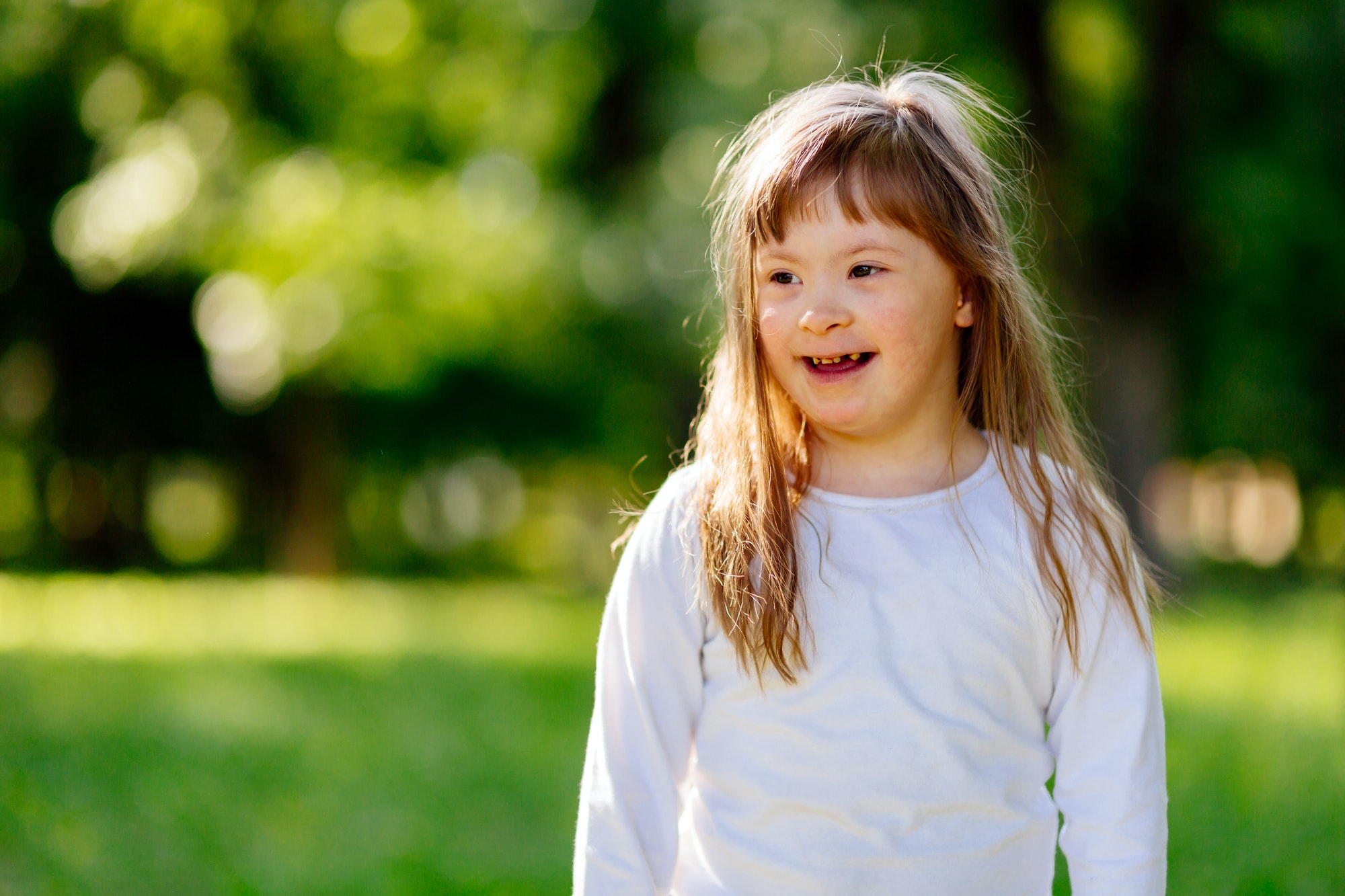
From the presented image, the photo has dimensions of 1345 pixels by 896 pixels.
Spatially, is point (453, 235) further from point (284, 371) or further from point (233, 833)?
point (233, 833)

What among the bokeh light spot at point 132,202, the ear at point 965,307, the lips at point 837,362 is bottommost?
the lips at point 837,362

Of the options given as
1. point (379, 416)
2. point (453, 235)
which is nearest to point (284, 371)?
point (453, 235)

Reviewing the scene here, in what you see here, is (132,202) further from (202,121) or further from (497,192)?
(497,192)

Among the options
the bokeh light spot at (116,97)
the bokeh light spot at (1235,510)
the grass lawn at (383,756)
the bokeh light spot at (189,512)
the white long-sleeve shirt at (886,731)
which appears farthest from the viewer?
the bokeh light spot at (189,512)

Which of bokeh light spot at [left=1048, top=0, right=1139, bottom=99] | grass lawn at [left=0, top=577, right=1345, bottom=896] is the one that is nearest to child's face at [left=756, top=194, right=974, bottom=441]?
grass lawn at [left=0, top=577, right=1345, bottom=896]

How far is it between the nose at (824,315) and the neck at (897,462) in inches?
9.0

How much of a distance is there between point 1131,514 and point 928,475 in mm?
8243

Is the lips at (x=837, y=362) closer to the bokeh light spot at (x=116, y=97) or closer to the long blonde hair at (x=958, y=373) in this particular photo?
the long blonde hair at (x=958, y=373)

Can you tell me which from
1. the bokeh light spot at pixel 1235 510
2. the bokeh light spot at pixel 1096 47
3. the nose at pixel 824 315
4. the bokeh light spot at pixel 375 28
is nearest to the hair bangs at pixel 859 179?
the nose at pixel 824 315

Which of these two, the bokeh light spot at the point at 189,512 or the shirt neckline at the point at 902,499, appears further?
the bokeh light spot at the point at 189,512

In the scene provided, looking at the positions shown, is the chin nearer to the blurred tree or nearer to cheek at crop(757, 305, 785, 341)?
cheek at crop(757, 305, 785, 341)

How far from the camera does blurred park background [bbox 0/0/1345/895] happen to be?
4637 mm

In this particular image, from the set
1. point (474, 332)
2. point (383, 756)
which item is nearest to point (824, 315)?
point (383, 756)

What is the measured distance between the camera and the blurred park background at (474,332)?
4.64 metres
